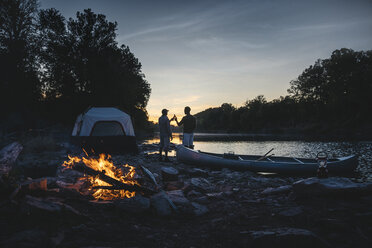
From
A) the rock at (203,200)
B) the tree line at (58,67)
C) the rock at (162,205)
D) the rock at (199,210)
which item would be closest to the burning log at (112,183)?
the rock at (162,205)

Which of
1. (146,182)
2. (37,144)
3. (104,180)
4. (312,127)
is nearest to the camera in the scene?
(104,180)

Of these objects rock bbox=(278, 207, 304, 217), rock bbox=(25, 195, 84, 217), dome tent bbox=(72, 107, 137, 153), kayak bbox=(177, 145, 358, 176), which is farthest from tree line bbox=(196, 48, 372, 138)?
rock bbox=(25, 195, 84, 217)

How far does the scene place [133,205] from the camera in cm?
454

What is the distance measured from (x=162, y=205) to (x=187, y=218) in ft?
1.84

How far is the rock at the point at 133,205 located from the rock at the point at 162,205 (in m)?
0.15

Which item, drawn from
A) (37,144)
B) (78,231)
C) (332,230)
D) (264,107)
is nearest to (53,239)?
(78,231)

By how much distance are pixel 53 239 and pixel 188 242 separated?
73.6 inches

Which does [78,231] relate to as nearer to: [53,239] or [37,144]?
[53,239]

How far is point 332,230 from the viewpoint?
11.8 feet

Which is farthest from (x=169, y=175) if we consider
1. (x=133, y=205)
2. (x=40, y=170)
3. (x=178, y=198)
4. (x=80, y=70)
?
(x=80, y=70)

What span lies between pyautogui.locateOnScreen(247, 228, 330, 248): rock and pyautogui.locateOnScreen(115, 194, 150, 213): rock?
222 centimetres

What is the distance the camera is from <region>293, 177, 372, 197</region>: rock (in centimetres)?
484

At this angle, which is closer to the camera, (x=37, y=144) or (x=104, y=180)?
(x=104, y=180)

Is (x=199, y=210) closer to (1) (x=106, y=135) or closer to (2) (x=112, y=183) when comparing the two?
(2) (x=112, y=183)
